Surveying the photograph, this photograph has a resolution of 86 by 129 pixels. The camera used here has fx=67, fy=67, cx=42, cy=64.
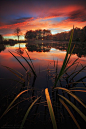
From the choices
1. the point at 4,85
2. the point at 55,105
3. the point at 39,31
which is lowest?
the point at 55,105

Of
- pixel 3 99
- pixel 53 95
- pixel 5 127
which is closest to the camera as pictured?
pixel 5 127

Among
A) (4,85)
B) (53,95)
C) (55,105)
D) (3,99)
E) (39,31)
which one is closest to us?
(55,105)

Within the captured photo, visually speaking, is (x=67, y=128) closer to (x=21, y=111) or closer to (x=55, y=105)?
(x=55, y=105)

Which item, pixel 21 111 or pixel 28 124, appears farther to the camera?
pixel 21 111

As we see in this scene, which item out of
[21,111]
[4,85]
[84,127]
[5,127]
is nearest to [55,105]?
[84,127]

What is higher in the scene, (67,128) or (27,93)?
(27,93)

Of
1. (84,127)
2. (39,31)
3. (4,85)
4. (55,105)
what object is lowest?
(84,127)

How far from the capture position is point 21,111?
3.20 feet

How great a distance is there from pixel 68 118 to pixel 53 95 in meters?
0.42

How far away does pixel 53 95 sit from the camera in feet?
4.16

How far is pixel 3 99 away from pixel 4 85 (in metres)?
0.43

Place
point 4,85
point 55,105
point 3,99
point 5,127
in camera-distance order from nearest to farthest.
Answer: point 5,127
point 55,105
point 3,99
point 4,85

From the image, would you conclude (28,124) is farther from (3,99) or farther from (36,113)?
(3,99)

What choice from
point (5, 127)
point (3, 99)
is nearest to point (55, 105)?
point (5, 127)
